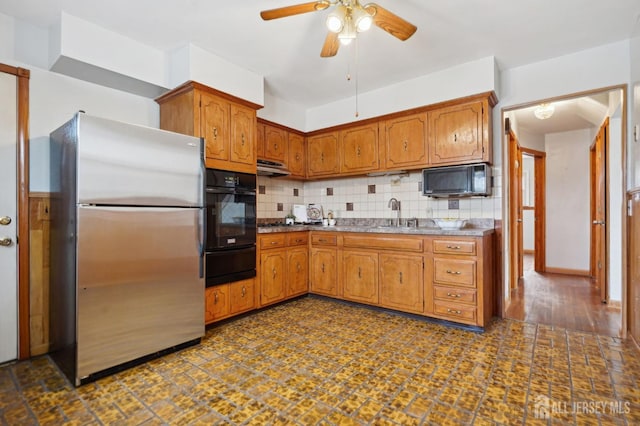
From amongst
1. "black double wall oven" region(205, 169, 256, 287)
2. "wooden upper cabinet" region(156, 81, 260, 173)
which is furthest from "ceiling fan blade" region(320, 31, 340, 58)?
"black double wall oven" region(205, 169, 256, 287)

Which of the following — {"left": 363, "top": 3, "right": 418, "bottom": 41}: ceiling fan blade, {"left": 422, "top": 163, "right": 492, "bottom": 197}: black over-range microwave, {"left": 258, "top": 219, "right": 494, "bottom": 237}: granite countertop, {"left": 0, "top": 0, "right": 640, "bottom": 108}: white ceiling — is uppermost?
{"left": 0, "top": 0, "right": 640, "bottom": 108}: white ceiling

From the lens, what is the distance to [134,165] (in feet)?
7.17

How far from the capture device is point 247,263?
3.21m

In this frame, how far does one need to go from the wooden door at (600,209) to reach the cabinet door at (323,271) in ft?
10.4

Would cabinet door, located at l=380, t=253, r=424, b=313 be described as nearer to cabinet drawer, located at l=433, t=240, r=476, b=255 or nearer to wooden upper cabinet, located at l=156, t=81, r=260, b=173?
cabinet drawer, located at l=433, t=240, r=476, b=255

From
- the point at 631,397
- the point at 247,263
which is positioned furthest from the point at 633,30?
the point at 247,263

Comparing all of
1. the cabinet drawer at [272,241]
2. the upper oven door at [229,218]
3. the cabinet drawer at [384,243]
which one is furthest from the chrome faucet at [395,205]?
the upper oven door at [229,218]

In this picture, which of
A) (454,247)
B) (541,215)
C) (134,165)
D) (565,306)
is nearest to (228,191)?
(134,165)

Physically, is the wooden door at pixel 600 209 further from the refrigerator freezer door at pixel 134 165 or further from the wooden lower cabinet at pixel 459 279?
the refrigerator freezer door at pixel 134 165

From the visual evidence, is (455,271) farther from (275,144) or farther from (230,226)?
(275,144)

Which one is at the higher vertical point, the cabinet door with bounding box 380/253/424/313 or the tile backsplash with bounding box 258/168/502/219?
the tile backsplash with bounding box 258/168/502/219

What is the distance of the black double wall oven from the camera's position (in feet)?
9.40

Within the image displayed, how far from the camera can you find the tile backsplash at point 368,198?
3.45 m

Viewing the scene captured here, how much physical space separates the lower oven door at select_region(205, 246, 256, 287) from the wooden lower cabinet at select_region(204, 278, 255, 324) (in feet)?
0.21
